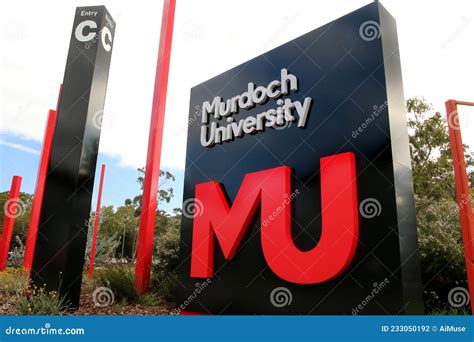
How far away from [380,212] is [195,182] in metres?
3.50

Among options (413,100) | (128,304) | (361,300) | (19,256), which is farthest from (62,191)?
(413,100)

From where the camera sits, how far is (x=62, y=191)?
19.2 feet

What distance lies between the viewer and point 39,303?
517 centimetres

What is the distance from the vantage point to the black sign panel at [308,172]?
4355mm

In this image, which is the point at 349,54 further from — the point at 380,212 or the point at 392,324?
the point at 392,324

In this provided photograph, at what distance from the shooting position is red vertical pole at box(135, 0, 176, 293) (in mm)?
7070

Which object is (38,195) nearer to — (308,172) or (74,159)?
(74,159)

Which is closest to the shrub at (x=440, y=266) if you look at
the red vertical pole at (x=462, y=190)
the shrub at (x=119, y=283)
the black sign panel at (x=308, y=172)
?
the red vertical pole at (x=462, y=190)

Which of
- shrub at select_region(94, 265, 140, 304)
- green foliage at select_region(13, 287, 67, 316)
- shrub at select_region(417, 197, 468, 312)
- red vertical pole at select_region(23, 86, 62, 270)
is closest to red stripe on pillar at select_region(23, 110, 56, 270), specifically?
red vertical pole at select_region(23, 86, 62, 270)

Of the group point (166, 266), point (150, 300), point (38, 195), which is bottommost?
point (150, 300)

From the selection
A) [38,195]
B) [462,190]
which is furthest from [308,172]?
[38,195]

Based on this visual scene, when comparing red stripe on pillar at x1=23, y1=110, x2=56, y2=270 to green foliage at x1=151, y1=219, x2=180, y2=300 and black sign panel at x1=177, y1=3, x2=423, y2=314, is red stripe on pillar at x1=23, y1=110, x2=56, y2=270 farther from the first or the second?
black sign panel at x1=177, y1=3, x2=423, y2=314

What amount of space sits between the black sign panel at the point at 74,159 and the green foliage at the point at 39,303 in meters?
0.11

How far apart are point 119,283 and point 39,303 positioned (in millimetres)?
1519
